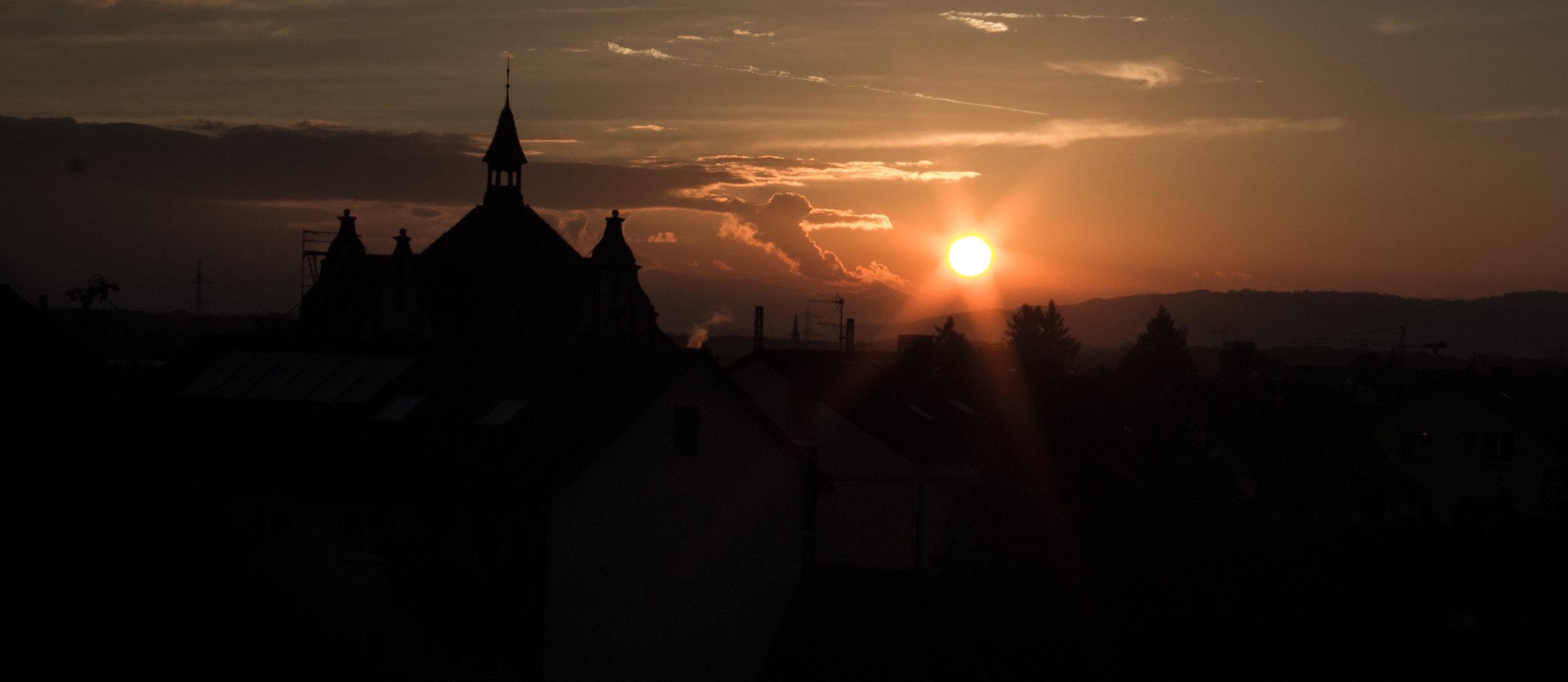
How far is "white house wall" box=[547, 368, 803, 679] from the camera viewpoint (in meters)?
24.0

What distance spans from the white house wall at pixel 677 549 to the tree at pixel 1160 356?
4085 inches

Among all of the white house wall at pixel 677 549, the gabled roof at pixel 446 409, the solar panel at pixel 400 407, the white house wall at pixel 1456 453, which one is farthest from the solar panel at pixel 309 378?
the white house wall at pixel 1456 453

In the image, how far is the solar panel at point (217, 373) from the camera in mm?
30281

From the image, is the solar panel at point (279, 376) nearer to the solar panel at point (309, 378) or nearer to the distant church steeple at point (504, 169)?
the solar panel at point (309, 378)

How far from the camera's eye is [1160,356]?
137m

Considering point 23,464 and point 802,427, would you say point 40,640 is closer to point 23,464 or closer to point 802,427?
point 23,464

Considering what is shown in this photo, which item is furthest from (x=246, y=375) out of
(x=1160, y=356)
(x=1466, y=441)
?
(x=1160, y=356)

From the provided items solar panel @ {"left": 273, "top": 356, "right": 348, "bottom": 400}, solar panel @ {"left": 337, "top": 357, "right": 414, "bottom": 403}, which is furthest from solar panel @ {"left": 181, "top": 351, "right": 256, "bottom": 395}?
solar panel @ {"left": 337, "top": 357, "right": 414, "bottom": 403}

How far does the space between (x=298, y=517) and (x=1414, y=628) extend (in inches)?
1025

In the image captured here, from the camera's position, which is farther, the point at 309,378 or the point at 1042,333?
the point at 1042,333

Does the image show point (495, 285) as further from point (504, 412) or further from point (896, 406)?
point (504, 412)

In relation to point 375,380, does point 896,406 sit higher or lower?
lower

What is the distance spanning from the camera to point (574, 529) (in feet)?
77.9

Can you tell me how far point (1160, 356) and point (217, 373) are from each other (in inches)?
4698
